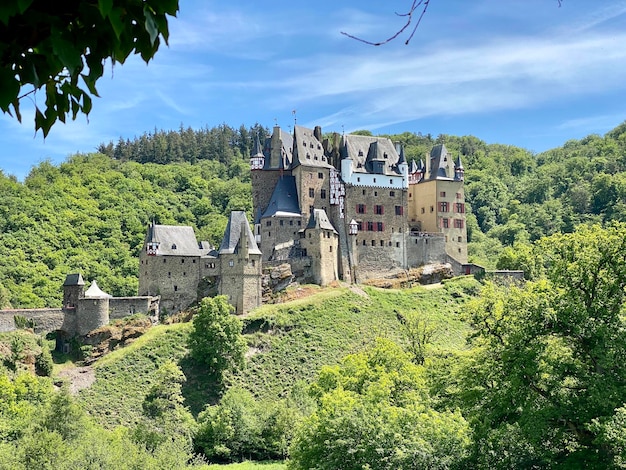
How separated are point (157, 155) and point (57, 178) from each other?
111 feet

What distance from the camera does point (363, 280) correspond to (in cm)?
7106

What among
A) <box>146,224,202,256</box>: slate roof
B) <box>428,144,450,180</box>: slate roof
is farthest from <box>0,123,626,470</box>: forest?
<box>428,144,450,180</box>: slate roof

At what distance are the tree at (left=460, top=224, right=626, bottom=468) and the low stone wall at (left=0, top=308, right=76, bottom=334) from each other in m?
40.3

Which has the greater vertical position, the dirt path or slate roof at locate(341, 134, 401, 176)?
slate roof at locate(341, 134, 401, 176)

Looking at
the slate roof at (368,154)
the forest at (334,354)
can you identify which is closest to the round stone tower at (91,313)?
the forest at (334,354)

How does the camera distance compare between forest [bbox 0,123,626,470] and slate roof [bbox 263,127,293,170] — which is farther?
slate roof [bbox 263,127,293,170]

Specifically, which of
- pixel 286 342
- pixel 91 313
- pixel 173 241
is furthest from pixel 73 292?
pixel 286 342

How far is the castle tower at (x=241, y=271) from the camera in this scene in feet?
204

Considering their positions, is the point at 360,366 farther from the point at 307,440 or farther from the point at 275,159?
the point at 275,159

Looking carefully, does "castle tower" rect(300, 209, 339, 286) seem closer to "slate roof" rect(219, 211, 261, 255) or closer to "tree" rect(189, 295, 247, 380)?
"slate roof" rect(219, 211, 261, 255)

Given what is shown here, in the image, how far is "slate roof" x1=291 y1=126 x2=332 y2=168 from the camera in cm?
7100

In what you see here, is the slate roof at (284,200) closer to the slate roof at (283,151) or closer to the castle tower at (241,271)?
the slate roof at (283,151)

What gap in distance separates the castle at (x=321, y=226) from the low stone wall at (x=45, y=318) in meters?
6.58

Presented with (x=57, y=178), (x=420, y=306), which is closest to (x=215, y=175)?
(x=57, y=178)
